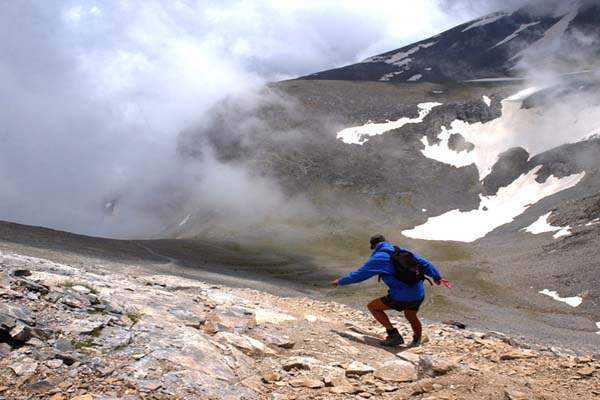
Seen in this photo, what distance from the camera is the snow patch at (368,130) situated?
139375 millimetres

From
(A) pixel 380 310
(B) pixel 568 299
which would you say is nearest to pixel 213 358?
(A) pixel 380 310

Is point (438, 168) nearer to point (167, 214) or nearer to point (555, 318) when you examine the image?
point (167, 214)

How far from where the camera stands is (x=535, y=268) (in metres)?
69.3

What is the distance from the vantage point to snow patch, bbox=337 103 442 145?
139 metres

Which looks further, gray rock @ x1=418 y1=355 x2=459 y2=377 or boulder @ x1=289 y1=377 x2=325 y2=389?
gray rock @ x1=418 y1=355 x2=459 y2=377

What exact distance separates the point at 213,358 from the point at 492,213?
106 m

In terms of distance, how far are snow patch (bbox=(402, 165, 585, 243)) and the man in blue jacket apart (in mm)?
87391

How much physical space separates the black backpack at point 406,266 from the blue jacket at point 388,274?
5.2 inches

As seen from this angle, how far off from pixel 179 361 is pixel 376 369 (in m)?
3.88

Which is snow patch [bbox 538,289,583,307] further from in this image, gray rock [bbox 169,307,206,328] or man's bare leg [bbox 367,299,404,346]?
gray rock [bbox 169,307,206,328]

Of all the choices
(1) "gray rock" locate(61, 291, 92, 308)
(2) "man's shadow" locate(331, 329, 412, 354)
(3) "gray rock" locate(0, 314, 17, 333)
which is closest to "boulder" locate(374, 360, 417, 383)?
(2) "man's shadow" locate(331, 329, 412, 354)

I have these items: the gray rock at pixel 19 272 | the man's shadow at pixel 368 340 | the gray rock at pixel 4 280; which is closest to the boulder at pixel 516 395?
the man's shadow at pixel 368 340

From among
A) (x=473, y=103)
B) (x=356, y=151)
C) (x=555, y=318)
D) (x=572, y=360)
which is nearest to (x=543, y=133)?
(x=473, y=103)

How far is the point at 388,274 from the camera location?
535 inches
